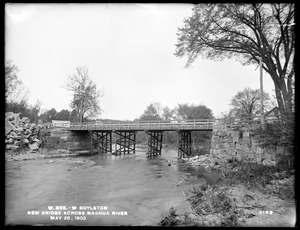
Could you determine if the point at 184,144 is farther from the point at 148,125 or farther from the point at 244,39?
the point at 244,39

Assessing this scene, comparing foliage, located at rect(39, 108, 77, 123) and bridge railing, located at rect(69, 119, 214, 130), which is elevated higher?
foliage, located at rect(39, 108, 77, 123)

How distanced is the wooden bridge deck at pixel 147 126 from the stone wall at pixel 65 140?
99 cm

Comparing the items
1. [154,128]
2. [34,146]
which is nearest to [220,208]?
[154,128]

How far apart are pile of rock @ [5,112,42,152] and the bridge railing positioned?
472 centimetres

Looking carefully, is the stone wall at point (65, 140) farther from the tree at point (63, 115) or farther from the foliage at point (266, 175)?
the tree at point (63, 115)

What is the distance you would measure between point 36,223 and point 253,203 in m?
5.15

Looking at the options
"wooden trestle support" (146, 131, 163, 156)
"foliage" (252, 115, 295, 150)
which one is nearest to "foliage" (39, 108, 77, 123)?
"wooden trestle support" (146, 131, 163, 156)

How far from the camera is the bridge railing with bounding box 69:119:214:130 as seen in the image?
14.2 meters

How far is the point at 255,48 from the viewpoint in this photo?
7.79 meters

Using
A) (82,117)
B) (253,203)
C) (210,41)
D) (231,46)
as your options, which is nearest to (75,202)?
(253,203)

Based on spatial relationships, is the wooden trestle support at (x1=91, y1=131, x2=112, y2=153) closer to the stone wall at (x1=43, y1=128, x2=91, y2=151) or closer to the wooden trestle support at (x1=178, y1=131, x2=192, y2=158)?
the stone wall at (x1=43, y1=128, x2=91, y2=151)

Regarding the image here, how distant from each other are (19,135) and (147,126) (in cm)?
1206

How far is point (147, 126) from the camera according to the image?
16.7 metres

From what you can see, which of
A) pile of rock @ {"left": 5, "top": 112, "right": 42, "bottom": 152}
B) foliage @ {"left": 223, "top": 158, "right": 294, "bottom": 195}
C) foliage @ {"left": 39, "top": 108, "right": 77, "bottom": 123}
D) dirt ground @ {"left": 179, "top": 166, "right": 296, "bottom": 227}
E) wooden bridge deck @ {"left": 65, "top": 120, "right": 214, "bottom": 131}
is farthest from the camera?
foliage @ {"left": 39, "top": 108, "right": 77, "bottom": 123}
